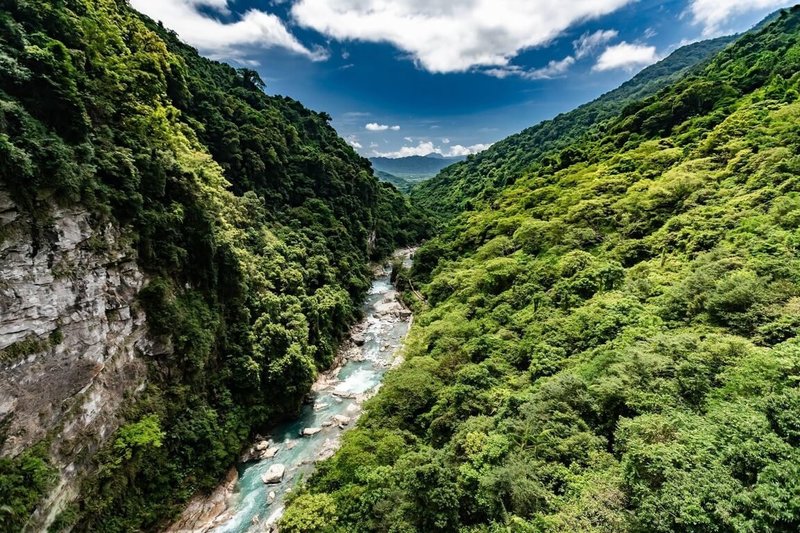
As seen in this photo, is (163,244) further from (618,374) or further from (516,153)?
(516,153)

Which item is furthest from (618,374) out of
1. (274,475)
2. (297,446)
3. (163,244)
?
(163,244)

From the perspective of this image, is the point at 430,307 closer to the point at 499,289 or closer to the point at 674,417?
the point at 499,289

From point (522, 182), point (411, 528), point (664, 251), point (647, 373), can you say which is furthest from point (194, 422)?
point (522, 182)

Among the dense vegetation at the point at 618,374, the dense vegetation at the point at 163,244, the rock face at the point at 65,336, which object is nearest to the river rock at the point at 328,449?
the dense vegetation at the point at 163,244

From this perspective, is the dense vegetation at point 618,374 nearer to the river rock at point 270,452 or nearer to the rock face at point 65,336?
the river rock at point 270,452

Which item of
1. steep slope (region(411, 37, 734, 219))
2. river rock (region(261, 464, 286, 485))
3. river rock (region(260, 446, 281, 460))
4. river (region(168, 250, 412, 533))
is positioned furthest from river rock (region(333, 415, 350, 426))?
steep slope (region(411, 37, 734, 219))

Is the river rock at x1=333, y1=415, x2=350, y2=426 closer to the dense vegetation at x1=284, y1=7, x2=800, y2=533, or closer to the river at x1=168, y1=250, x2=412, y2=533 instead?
the river at x1=168, y1=250, x2=412, y2=533
